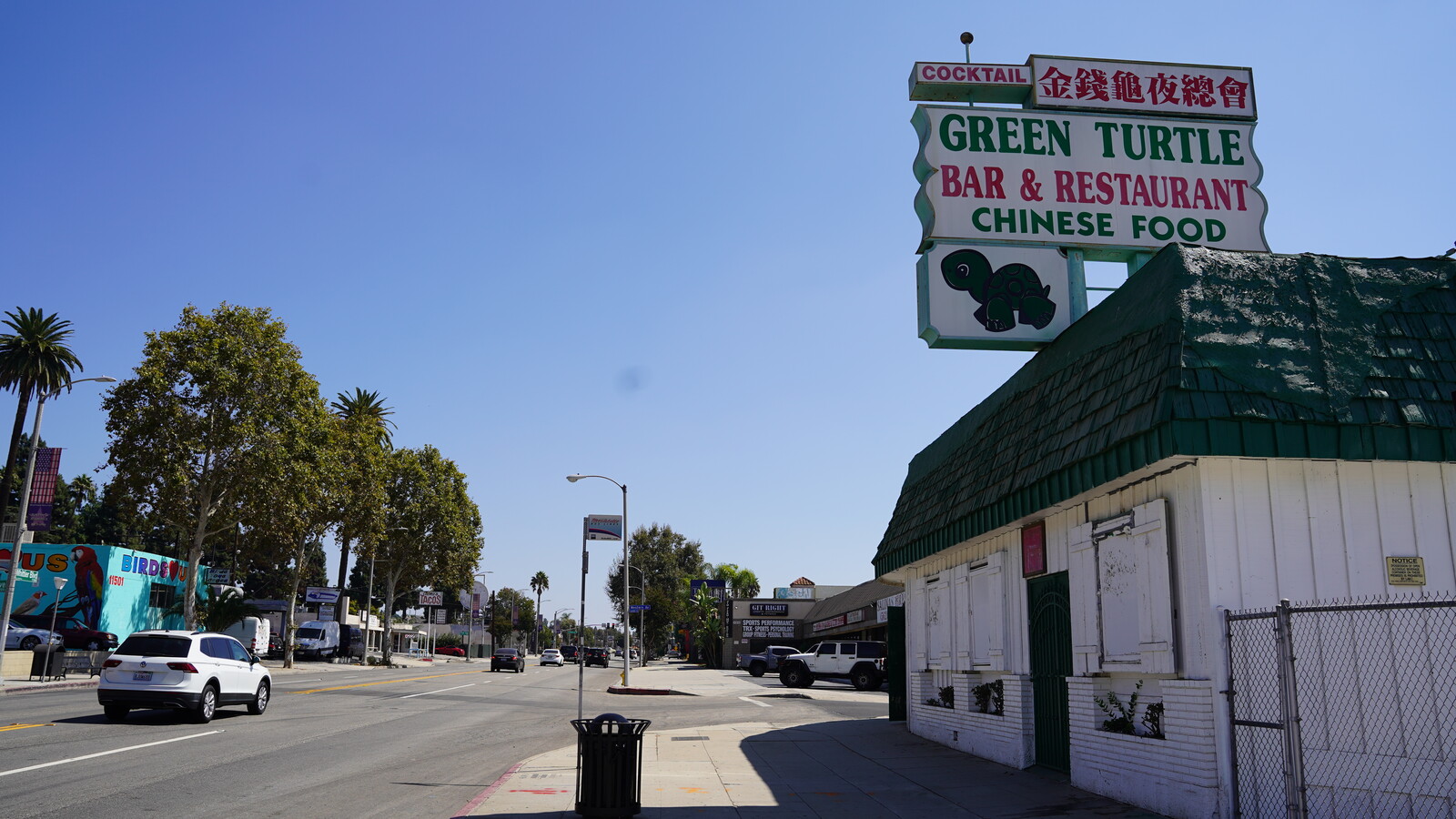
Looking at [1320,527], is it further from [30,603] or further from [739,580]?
[739,580]

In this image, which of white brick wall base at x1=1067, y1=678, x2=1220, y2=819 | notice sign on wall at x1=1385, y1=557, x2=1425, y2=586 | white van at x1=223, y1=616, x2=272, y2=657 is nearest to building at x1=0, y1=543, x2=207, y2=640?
white van at x1=223, y1=616, x2=272, y2=657

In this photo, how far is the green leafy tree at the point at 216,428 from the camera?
3853 centimetres

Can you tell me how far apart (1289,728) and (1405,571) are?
2.47 m

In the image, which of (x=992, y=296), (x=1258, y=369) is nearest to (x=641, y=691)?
(x=992, y=296)

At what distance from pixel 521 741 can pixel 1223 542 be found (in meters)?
12.8

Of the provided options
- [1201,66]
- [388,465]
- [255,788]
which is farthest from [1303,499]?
[388,465]

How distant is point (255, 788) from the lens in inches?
426

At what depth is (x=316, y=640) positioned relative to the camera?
213ft

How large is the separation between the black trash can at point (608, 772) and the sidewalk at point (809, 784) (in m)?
0.54

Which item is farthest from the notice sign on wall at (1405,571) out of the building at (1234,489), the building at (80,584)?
the building at (80,584)

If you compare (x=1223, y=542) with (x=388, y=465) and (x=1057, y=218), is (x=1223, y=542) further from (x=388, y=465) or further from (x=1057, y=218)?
(x=388, y=465)

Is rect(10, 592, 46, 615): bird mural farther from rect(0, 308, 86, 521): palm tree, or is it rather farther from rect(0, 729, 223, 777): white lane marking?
rect(0, 729, 223, 777): white lane marking

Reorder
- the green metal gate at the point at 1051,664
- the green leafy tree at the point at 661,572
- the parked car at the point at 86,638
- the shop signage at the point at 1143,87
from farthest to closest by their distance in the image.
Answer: the green leafy tree at the point at 661,572 → the parked car at the point at 86,638 → the shop signage at the point at 1143,87 → the green metal gate at the point at 1051,664

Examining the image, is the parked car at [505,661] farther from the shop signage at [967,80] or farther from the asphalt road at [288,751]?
the shop signage at [967,80]
